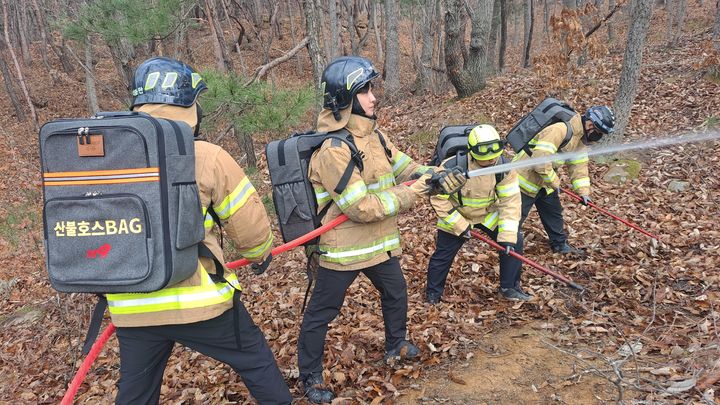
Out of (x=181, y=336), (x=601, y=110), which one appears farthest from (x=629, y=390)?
(x=601, y=110)

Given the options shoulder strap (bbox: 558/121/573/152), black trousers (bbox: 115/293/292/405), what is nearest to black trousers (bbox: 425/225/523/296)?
shoulder strap (bbox: 558/121/573/152)

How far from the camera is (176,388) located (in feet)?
15.3

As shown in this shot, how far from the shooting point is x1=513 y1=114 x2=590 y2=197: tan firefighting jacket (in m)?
5.87

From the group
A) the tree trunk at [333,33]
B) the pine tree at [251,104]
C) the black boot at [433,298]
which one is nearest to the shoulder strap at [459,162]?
the black boot at [433,298]

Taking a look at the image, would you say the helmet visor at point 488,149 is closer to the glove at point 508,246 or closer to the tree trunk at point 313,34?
the glove at point 508,246

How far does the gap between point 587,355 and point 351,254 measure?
2.39m

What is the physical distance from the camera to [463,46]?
11.1m

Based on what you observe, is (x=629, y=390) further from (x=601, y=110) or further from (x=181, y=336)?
(x=601, y=110)

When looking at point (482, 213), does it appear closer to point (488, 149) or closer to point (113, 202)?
point (488, 149)

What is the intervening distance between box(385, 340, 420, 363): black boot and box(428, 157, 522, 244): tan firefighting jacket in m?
1.34

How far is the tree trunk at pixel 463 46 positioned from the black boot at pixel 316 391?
30.0ft

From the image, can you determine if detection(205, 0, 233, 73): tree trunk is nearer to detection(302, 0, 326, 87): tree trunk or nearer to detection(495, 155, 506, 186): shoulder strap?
detection(302, 0, 326, 87): tree trunk

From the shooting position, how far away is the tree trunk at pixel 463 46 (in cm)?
1094

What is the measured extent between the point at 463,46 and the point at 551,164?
20.0 feet
